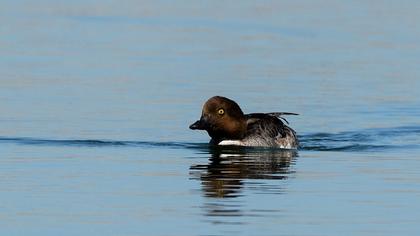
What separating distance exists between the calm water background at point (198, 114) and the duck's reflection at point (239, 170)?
5 cm

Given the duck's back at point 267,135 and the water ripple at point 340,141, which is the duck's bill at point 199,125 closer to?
the water ripple at point 340,141

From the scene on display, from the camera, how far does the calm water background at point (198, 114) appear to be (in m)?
16.0

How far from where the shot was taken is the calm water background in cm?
1605

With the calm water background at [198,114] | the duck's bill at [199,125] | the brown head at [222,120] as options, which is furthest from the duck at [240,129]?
the calm water background at [198,114]

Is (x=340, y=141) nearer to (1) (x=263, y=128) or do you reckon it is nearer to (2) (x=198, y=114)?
(1) (x=263, y=128)

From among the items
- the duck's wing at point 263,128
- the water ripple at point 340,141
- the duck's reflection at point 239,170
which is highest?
the duck's wing at point 263,128

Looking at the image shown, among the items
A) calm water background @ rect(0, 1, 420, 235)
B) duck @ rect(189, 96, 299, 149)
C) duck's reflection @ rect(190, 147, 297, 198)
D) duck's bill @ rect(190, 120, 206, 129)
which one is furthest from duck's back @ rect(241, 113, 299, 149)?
duck's bill @ rect(190, 120, 206, 129)

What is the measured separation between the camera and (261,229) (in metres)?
15.1

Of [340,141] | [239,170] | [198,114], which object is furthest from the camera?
[198,114]

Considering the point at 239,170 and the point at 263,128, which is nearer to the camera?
the point at 239,170

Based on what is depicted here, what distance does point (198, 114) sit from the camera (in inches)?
1017

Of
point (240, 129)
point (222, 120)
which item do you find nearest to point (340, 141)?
point (240, 129)

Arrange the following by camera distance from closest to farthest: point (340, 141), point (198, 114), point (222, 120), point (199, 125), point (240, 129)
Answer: point (199, 125) → point (222, 120) → point (240, 129) → point (340, 141) → point (198, 114)

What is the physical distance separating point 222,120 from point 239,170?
3117 millimetres
